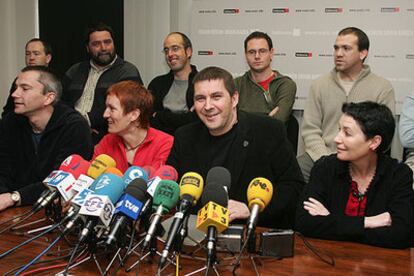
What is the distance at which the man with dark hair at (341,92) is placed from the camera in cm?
368

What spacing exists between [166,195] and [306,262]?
1.76 feet

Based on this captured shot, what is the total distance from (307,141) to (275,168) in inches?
56.6

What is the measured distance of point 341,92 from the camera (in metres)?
3.75

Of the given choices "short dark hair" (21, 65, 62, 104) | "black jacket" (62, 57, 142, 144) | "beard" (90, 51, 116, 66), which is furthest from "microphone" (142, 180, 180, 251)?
"beard" (90, 51, 116, 66)

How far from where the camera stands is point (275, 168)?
238 cm

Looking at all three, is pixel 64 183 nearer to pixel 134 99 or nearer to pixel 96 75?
pixel 134 99

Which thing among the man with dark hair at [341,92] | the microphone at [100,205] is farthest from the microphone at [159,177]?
the man with dark hair at [341,92]

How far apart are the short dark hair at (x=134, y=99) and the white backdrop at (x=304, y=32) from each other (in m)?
2.05

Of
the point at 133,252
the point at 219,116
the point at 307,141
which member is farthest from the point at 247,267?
the point at 307,141

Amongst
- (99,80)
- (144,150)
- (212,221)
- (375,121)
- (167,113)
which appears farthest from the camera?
(99,80)

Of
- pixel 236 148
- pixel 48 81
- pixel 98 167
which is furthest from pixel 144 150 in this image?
pixel 98 167

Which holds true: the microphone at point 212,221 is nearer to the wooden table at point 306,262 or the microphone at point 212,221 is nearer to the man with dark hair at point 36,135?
the wooden table at point 306,262

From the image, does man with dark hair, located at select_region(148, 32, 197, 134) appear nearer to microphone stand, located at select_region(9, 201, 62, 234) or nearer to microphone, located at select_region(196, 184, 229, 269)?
microphone stand, located at select_region(9, 201, 62, 234)

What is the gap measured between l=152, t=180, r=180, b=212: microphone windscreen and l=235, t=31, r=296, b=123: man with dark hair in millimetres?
2580
